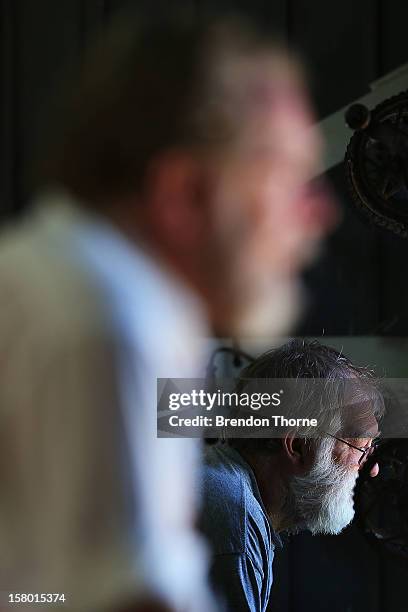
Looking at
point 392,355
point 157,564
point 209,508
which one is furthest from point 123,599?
point 392,355

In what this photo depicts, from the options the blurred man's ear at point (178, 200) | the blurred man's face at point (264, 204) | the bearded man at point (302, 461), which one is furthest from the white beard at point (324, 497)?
the blurred man's ear at point (178, 200)

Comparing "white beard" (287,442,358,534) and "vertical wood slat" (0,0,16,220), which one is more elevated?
"vertical wood slat" (0,0,16,220)

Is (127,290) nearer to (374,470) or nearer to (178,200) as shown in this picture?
(178,200)

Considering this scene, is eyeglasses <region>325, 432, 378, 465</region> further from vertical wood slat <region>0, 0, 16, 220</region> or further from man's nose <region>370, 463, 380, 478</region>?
vertical wood slat <region>0, 0, 16, 220</region>

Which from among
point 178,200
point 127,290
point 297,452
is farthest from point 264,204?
point 297,452

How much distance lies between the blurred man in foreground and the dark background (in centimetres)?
30

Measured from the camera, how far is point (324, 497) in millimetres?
1099

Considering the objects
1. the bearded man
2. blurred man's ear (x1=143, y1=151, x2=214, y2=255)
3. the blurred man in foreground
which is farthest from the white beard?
blurred man's ear (x1=143, y1=151, x2=214, y2=255)

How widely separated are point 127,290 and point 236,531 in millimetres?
629

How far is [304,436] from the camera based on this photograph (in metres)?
1.08

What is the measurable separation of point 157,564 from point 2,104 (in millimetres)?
847

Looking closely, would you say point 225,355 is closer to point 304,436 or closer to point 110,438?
point 304,436

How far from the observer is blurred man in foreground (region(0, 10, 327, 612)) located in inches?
Result: 18.2

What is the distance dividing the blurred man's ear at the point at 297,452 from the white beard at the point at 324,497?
A: 0.04 ft
